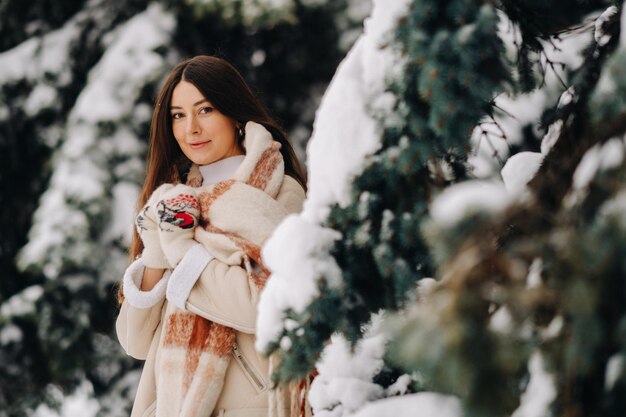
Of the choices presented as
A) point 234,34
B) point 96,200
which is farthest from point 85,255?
point 234,34

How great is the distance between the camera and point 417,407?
1.31 m

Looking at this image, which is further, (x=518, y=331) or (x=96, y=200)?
(x=96, y=200)

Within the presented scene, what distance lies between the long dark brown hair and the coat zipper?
1.42 feet

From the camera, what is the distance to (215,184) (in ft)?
7.82

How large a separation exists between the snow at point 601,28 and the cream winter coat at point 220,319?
928 mm

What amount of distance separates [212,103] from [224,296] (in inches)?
23.6

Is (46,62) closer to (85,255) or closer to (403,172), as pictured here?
(85,255)

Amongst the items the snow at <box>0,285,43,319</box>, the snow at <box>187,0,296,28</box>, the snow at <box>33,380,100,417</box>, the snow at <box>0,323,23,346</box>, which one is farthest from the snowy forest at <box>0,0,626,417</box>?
the snow at <box>33,380,100,417</box>

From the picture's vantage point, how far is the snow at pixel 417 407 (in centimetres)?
121

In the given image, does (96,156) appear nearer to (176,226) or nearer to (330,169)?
(176,226)

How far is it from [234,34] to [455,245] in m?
5.43

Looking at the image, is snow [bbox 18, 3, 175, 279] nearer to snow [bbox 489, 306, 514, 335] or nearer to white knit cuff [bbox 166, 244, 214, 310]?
white knit cuff [bbox 166, 244, 214, 310]

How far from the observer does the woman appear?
86.6 inches

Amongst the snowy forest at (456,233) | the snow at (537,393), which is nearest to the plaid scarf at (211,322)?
the snowy forest at (456,233)
